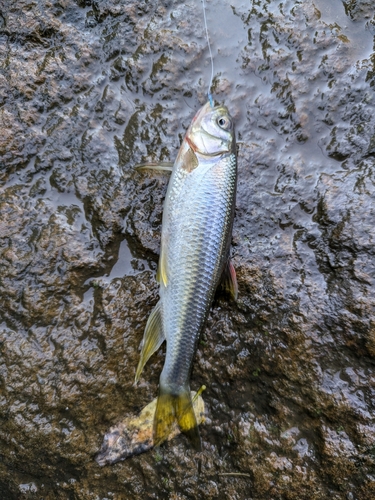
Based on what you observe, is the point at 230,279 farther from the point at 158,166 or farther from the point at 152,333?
the point at 158,166

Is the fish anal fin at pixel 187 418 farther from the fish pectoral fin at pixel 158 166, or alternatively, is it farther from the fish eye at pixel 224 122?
the fish eye at pixel 224 122

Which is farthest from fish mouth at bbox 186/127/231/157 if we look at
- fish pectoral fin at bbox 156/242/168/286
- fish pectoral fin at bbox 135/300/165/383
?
fish pectoral fin at bbox 135/300/165/383

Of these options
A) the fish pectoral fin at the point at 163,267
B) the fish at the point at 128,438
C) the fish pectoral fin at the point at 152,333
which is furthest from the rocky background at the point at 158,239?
the fish pectoral fin at the point at 163,267

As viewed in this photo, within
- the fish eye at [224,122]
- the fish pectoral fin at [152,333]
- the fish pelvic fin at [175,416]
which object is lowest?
the fish pelvic fin at [175,416]

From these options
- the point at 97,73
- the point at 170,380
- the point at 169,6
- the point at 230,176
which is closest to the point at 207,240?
the point at 230,176

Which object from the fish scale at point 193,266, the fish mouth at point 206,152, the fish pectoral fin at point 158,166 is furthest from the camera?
the fish pectoral fin at point 158,166

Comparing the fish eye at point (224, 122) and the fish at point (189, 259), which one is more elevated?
the fish eye at point (224, 122)

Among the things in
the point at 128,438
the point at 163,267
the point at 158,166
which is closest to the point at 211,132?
the point at 158,166
